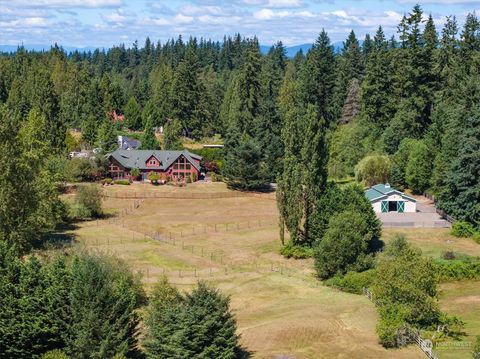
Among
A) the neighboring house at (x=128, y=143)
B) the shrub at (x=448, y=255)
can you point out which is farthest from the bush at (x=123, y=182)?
the shrub at (x=448, y=255)

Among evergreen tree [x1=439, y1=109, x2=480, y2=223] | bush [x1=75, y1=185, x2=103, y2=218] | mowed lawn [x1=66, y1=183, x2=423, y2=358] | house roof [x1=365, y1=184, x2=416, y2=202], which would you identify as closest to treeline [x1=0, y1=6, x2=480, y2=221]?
evergreen tree [x1=439, y1=109, x2=480, y2=223]

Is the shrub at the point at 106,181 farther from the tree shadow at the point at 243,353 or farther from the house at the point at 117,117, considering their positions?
the tree shadow at the point at 243,353

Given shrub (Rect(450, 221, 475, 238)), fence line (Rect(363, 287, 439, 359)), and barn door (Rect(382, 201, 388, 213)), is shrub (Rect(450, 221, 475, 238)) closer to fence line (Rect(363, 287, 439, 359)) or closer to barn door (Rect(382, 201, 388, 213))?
barn door (Rect(382, 201, 388, 213))

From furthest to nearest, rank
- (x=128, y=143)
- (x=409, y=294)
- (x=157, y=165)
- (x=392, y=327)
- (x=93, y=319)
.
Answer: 1. (x=128, y=143)
2. (x=157, y=165)
3. (x=409, y=294)
4. (x=392, y=327)
5. (x=93, y=319)

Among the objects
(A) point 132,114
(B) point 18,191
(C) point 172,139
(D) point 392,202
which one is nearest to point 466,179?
(D) point 392,202

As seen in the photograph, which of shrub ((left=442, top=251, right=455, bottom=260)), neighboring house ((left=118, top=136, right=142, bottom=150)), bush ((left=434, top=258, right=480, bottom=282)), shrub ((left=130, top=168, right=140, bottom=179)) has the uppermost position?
neighboring house ((left=118, top=136, right=142, bottom=150))

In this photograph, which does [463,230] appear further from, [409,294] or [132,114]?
[132,114]
